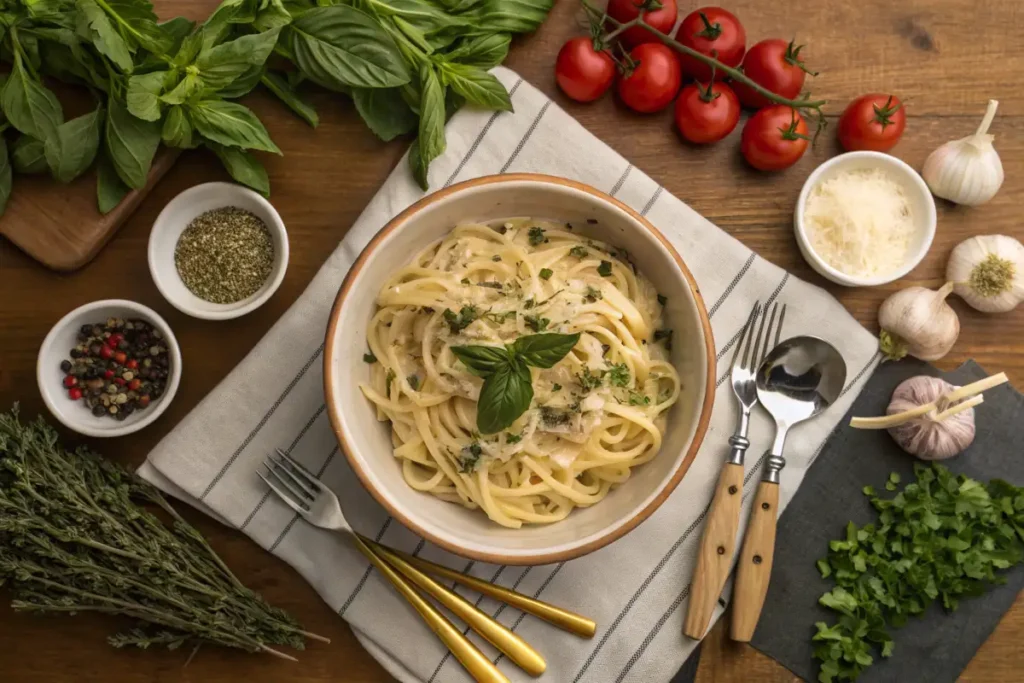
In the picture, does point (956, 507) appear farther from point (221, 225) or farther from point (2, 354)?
point (2, 354)

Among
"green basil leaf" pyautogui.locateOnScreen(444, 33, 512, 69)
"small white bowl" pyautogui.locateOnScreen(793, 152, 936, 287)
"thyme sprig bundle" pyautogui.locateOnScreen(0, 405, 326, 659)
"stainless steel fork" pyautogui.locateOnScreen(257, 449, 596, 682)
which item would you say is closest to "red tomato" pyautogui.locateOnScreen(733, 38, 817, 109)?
"small white bowl" pyautogui.locateOnScreen(793, 152, 936, 287)

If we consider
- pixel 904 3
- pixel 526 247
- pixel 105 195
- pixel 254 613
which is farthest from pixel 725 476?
pixel 105 195

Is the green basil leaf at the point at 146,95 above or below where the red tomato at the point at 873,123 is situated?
below

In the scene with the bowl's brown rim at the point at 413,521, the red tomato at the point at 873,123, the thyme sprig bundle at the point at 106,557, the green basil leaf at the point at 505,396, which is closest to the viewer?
the green basil leaf at the point at 505,396

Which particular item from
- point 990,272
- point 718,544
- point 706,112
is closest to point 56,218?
point 706,112

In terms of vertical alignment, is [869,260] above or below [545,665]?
above

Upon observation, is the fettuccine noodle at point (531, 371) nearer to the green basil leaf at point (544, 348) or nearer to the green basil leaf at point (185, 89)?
the green basil leaf at point (544, 348)

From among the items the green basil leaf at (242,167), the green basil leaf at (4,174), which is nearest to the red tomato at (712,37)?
the green basil leaf at (242,167)
